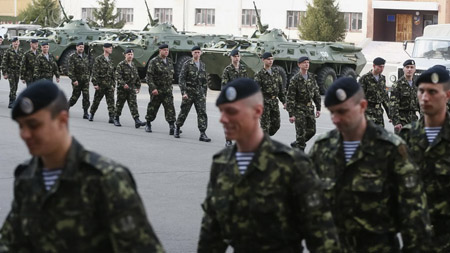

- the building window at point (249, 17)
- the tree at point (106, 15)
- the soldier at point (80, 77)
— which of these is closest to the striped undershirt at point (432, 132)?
the soldier at point (80, 77)

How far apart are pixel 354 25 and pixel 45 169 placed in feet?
180

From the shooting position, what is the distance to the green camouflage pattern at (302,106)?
1594cm

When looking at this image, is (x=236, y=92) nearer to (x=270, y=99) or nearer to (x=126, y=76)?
(x=270, y=99)

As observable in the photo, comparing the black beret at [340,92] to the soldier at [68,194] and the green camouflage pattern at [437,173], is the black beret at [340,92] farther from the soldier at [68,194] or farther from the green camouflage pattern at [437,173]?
the soldier at [68,194]

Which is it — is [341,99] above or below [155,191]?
above

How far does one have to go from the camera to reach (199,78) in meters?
18.4

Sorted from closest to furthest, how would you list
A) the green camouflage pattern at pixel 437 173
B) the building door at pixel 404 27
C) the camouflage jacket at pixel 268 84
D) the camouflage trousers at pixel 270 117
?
the green camouflage pattern at pixel 437 173 < the camouflage trousers at pixel 270 117 < the camouflage jacket at pixel 268 84 < the building door at pixel 404 27

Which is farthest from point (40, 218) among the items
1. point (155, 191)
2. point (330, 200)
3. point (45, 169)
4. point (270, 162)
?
point (155, 191)

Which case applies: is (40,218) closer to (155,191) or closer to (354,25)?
(155,191)

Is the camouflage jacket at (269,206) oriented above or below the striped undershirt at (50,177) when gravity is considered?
below

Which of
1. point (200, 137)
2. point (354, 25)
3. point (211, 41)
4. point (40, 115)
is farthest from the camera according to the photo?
point (354, 25)

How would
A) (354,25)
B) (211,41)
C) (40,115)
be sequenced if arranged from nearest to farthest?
(40,115) → (211,41) → (354,25)

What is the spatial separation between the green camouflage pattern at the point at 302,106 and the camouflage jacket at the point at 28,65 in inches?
352

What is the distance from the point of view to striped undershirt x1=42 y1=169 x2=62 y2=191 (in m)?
4.32
